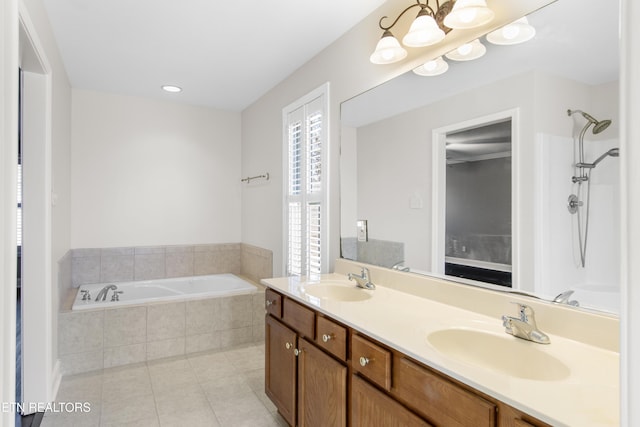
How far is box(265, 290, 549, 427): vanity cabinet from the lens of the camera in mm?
1022

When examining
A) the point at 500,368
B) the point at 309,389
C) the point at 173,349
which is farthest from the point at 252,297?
the point at 500,368

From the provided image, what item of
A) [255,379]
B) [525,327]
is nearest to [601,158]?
[525,327]

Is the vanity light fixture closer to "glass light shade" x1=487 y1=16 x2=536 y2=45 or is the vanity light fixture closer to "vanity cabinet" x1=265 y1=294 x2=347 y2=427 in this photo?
"glass light shade" x1=487 y1=16 x2=536 y2=45

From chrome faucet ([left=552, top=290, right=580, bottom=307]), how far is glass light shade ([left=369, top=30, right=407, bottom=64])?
1.38 metres

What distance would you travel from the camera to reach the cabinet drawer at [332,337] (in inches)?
61.1

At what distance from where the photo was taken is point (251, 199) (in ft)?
13.9

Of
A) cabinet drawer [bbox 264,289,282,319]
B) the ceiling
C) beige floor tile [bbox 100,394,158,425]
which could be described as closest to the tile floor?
beige floor tile [bbox 100,394,158,425]

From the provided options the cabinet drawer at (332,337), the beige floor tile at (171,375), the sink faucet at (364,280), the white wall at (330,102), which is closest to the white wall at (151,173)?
the white wall at (330,102)

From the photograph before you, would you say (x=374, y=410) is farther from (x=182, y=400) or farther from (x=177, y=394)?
(x=177, y=394)

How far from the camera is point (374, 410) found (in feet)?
4.46

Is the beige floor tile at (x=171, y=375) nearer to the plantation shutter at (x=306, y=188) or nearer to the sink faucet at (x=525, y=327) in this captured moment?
the plantation shutter at (x=306, y=188)

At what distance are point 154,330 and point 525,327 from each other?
2.94 meters

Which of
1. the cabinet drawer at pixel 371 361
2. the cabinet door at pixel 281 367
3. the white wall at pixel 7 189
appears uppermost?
the white wall at pixel 7 189

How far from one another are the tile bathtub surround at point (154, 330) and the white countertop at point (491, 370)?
172 centimetres
